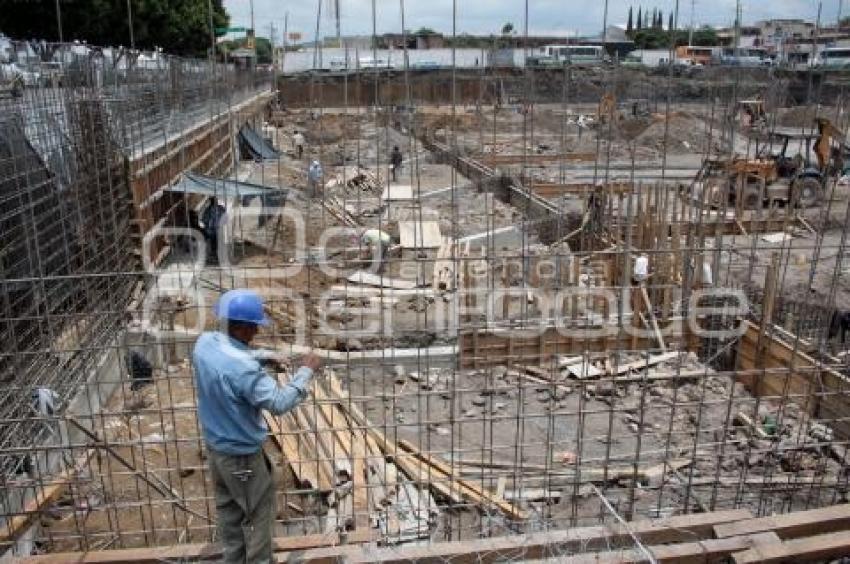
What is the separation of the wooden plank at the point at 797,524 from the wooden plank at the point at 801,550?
90 mm

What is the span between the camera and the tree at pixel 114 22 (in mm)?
22386

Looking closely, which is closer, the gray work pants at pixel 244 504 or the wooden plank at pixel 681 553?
the gray work pants at pixel 244 504

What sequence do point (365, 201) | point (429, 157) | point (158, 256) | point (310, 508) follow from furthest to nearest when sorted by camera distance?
point (429, 157), point (365, 201), point (158, 256), point (310, 508)

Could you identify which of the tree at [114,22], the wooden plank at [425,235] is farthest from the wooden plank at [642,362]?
the tree at [114,22]

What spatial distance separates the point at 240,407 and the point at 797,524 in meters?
3.47

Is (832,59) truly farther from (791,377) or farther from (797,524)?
(797,524)

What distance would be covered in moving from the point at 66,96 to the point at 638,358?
726cm

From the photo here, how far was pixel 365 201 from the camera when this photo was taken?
59.9 ft

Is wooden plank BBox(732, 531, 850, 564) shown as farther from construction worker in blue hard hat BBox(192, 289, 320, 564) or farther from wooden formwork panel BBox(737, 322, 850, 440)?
construction worker in blue hard hat BBox(192, 289, 320, 564)

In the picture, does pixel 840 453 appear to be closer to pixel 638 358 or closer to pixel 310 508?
pixel 638 358

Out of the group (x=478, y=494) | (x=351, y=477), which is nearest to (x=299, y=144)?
(x=351, y=477)

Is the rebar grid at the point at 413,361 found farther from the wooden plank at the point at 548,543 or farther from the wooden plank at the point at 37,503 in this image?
the wooden plank at the point at 548,543

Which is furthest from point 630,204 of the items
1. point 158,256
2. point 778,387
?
point 158,256

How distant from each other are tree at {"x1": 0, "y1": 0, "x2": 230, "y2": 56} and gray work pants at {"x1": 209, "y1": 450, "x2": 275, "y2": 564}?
16377mm
